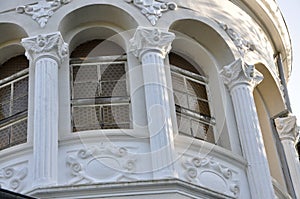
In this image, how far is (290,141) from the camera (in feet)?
48.8

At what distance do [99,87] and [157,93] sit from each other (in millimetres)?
1285

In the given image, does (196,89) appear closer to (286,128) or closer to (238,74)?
(238,74)

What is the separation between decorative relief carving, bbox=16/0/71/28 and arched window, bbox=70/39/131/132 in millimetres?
867

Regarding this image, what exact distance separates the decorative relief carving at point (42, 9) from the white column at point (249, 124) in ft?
11.3

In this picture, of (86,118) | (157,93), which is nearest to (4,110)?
(86,118)

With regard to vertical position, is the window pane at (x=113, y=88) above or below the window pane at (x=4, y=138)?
above

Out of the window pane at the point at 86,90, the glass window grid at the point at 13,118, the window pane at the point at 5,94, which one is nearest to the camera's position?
the glass window grid at the point at 13,118

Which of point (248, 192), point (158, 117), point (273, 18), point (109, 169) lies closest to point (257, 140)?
point (248, 192)

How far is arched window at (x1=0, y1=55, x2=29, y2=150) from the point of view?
1273cm

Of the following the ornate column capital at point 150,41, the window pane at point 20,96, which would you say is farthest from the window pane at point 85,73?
the window pane at point 20,96

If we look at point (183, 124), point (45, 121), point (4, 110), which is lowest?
point (45, 121)

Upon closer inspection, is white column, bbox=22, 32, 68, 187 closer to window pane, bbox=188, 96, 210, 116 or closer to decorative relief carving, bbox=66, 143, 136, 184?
decorative relief carving, bbox=66, 143, 136, 184

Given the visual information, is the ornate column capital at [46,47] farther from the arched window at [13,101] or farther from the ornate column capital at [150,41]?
the ornate column capital at [150,41]

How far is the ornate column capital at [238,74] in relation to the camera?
13594mm
